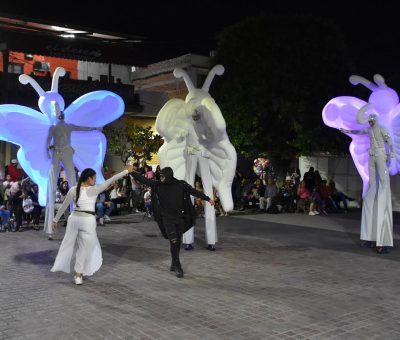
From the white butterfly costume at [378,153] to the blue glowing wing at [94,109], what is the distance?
4.84 m

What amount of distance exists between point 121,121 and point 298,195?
1275cm

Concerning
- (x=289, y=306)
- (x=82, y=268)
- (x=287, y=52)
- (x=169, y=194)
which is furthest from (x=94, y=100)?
(x=287, y=52)

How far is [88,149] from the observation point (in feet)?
36.2

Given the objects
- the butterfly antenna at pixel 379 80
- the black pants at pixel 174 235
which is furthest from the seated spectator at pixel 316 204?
the black pants at pixel 174 235

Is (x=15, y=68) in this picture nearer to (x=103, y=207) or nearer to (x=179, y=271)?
(x=103, y=207)

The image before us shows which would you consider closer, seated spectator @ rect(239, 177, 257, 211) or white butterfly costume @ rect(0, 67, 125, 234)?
white butterfly costume @ rect(0, 67, 125, 234)

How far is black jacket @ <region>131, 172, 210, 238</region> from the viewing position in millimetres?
7270

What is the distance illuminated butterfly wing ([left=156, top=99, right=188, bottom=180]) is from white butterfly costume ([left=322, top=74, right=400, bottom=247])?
330 cm

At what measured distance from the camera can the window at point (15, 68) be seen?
2597 centimetres

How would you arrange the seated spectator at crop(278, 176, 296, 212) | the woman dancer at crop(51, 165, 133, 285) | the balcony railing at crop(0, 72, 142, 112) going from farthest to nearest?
the balcony railing at crop(0, 72, 142, 112), the seated spectator at crop(278, 176, 296, 212), the woman dancer at crop(51, 165, 133, 285)

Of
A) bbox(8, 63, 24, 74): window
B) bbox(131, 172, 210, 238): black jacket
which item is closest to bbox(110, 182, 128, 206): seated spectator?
bbox(131, 172, 210, 238): black jacket

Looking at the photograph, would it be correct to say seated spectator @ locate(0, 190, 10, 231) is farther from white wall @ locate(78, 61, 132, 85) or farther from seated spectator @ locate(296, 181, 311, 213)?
white wall @ locate(78, 61, 132, 85)

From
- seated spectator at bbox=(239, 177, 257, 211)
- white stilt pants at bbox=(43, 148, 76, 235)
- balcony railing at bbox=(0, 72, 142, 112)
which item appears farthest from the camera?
balcony railing at bbox=(0, 72, 142, 112)

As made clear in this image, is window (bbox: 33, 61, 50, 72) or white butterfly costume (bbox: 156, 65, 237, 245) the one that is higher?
window (bbox: 33, 61, 50, 72)
